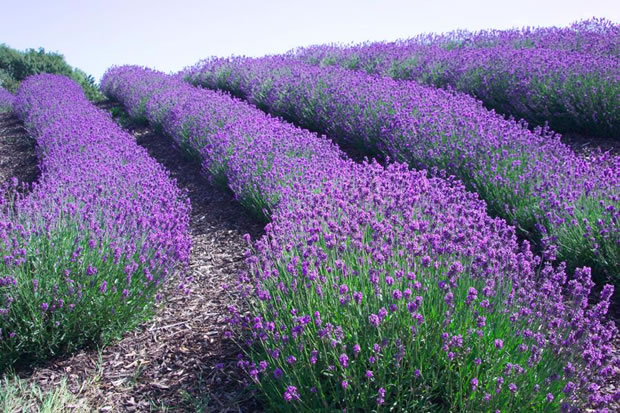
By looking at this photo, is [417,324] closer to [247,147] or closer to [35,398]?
[35,398]

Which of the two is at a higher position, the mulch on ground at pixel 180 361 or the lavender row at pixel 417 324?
the lavender row at pixel 417 324

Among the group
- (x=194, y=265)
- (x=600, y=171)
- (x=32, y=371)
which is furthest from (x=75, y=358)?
(x=600, y=171)

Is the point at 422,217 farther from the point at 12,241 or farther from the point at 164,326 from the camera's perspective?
the point at 12,241

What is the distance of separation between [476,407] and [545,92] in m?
5.73

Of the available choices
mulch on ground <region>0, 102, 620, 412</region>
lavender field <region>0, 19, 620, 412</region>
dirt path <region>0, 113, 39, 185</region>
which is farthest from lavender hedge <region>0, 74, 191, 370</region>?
dirt path <region>0, 113, 39, 185</region>

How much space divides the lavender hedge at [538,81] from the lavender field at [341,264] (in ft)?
0.13

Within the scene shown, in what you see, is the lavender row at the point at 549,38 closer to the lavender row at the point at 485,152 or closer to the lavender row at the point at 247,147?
the lavender row at the point at 485,152

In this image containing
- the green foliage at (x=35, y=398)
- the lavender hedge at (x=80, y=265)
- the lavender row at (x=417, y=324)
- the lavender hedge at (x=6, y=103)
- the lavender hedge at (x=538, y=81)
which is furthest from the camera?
the lavender hedge at (x=6, y=103)

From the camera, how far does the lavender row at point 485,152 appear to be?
3805 mm

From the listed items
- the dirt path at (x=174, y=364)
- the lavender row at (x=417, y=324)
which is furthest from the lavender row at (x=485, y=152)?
the dirt path at (x=174, y=364)

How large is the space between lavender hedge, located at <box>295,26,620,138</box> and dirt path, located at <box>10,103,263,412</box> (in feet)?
15.7

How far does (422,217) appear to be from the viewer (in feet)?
11.4

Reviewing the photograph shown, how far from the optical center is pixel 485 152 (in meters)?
5.02

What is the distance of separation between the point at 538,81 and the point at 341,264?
18.0 ft
